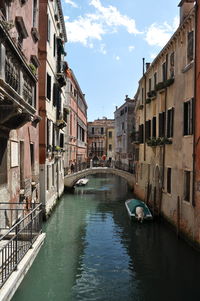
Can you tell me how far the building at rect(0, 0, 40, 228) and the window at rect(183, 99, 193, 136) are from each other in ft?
18.2

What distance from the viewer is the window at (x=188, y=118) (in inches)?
457

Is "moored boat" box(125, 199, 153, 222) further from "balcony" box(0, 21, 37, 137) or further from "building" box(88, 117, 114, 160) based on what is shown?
"building" box(88, 117, 114, 160)

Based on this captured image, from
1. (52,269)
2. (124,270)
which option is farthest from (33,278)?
(124,270)

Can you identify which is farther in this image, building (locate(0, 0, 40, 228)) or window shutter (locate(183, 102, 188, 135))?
window shutter (locate(183, 102, 188, 135))

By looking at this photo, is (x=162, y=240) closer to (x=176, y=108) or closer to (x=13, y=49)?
(x=176, y=108)

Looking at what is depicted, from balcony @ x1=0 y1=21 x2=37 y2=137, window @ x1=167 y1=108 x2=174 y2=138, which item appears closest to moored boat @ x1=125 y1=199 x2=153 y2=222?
window @ x1=167 y1=108 x2=174 y2=138

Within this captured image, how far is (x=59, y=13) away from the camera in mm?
19234

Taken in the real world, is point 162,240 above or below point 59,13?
below

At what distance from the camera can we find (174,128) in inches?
539

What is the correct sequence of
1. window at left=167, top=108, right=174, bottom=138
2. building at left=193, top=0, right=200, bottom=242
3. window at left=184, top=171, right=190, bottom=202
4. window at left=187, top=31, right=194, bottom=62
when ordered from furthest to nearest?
window at left=167, top=108, right=174, bottom=138
window at left=184, top=171, right=190, bottom=202
window at left=187, top=31, right=194, bottom=62
building at left=193, top=0, right=200, bottom=242

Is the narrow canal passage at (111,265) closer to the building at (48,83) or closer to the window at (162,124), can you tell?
the building at (48,83)

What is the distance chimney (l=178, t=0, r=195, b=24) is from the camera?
43.8ft

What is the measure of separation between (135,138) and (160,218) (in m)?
8.83

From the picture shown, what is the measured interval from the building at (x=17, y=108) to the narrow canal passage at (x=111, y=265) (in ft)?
6.01
